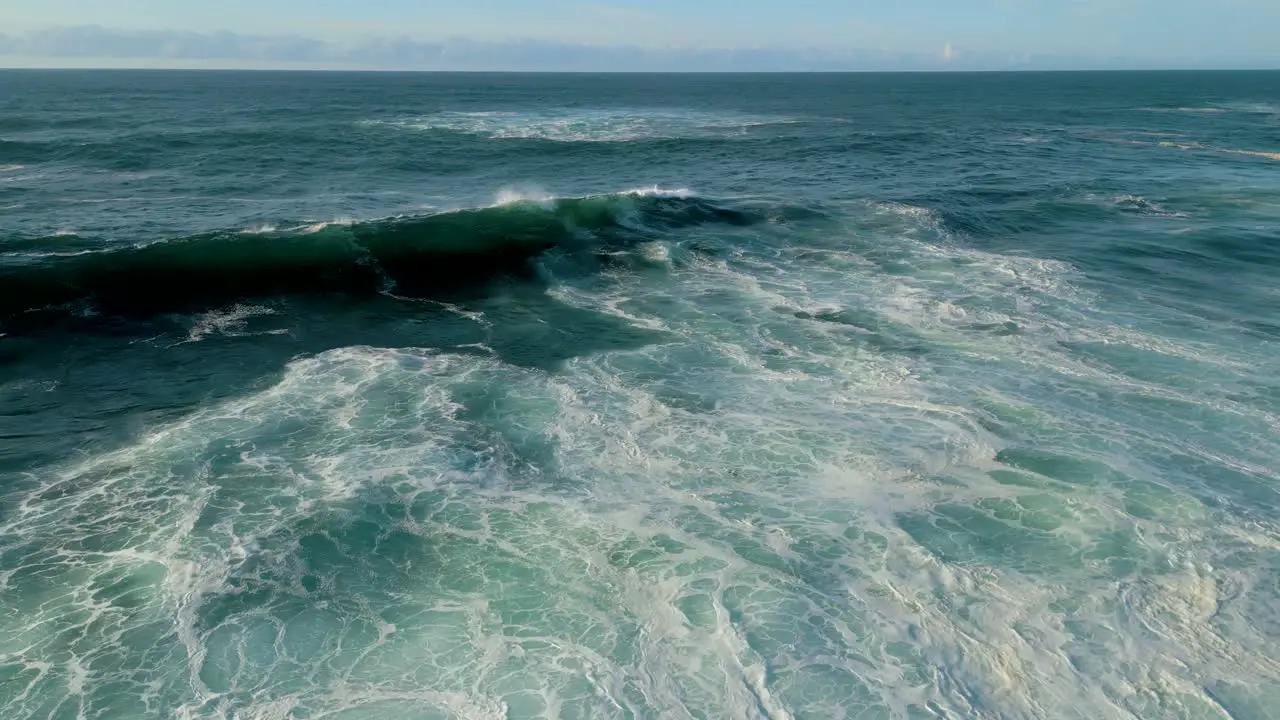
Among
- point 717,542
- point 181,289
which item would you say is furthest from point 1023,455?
point 181,289

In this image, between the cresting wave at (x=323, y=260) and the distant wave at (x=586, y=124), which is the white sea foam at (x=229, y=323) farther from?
the distant wave at (x=586, y=124)

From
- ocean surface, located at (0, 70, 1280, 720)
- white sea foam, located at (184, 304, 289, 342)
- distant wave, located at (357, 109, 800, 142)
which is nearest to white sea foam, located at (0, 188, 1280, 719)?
ocean surface, located at (0, 70, 1280, 720)

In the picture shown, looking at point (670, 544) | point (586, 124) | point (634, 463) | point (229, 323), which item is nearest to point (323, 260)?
point (229, 323)

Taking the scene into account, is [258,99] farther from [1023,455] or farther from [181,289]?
[1023,455]

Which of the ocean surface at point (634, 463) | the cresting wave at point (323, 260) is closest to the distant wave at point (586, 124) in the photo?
the cresting wave at point (323, 260)

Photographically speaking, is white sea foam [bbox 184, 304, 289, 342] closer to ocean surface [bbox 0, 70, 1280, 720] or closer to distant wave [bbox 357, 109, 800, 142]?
ocean surface [bbox 0, 70, 1280, 720]

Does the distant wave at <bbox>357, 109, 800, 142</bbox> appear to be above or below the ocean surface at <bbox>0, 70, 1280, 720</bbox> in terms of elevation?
above
